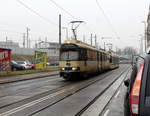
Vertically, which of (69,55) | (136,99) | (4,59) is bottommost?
(136,99)

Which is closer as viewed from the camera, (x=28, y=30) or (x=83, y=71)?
(x=83, y=71)

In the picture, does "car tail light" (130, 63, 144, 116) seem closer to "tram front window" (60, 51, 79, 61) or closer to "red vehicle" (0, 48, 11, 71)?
"tram front window" (60, 51, 79, 61)

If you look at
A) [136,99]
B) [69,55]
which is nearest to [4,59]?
[69,55]

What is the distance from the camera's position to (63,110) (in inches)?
287

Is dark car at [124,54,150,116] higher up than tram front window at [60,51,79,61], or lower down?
lower down

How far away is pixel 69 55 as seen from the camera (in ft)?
59.5

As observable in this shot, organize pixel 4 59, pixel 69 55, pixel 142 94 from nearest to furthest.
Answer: pixel 142 94, pixel 69 55, pixel 4 59

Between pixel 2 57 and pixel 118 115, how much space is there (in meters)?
17.6

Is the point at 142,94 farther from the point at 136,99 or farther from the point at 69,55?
the point at 69,55

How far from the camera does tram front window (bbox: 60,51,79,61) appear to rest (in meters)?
18.0

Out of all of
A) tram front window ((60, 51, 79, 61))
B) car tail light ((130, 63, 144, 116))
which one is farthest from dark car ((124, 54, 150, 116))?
tram front window ((60, 51, 79, 61))

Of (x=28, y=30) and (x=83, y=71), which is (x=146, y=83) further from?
(x=28, y=30)

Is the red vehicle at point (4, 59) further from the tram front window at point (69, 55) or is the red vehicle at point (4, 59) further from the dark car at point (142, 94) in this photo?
the dark car at point (142, 94)

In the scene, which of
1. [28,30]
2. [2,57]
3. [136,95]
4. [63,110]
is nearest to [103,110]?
[63,110]
